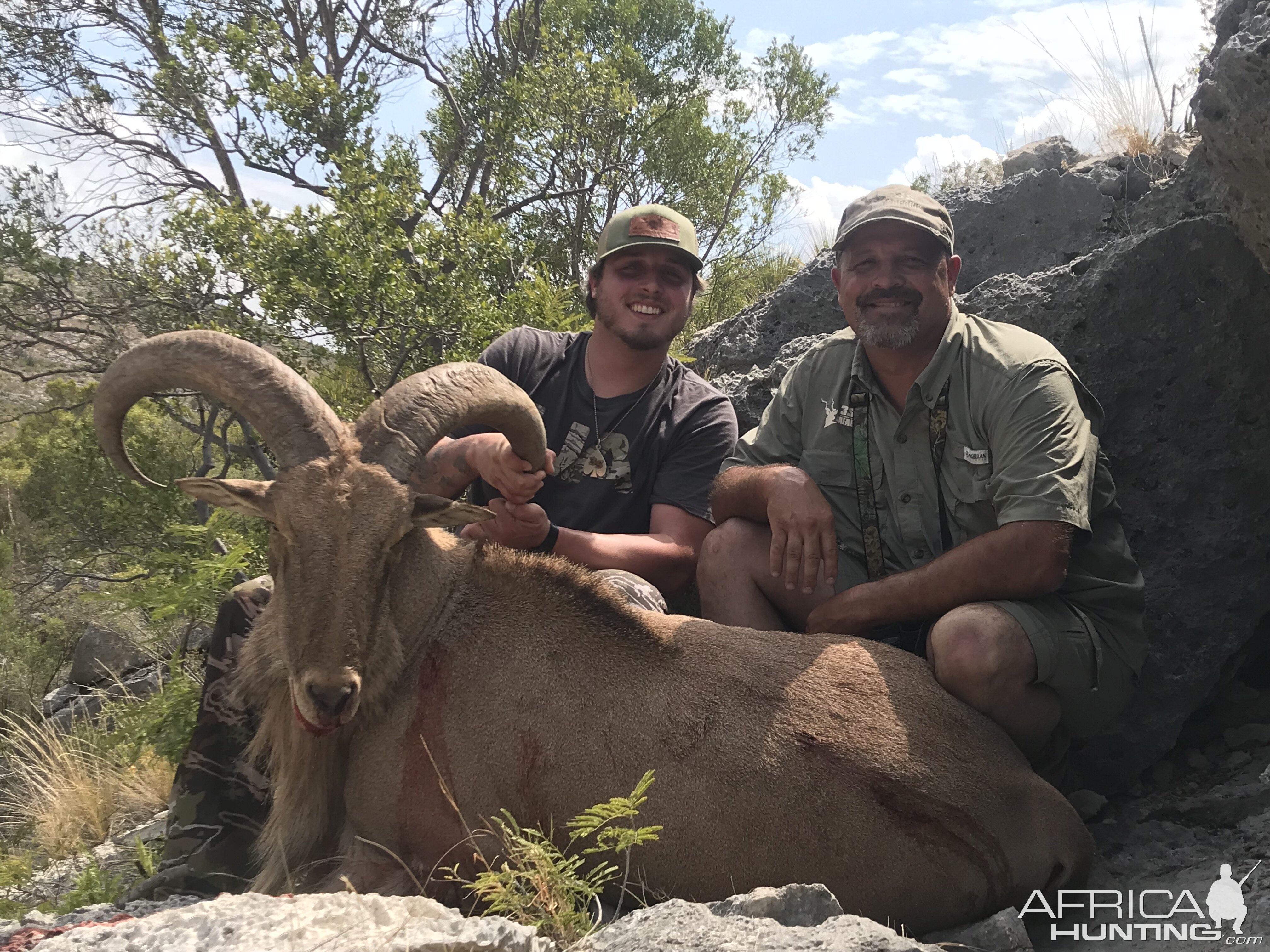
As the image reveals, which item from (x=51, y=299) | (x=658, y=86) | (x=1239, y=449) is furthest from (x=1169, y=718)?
(x=658, y=86)

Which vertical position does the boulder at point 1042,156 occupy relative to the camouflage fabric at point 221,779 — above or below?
above

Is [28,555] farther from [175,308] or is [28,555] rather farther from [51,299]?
[175,308]

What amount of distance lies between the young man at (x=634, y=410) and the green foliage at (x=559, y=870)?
1.57 m

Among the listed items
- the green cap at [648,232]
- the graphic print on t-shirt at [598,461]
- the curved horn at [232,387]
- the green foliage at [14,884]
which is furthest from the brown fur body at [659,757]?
the green cap at [648,232]

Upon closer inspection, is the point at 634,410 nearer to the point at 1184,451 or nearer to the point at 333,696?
the point at 333,696

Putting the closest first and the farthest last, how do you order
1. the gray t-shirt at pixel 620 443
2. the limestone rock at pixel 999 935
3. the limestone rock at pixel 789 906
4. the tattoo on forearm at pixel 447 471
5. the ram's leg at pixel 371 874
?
the limestone rock at pixel 789 906
the limestone rock at pixel 999 935
the ram's leg at pixel 371 874
the tattoo on forearm at pixel 447 471
the gray t-shirt at pixel 620 443

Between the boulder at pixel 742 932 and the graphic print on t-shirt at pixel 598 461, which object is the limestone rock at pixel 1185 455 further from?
the boulder at pixel 742 932

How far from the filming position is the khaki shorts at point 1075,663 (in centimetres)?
373

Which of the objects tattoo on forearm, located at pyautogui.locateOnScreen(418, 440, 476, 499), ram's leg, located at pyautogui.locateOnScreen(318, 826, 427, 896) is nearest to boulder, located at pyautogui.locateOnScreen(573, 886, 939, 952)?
ram's leg, located at pyautogui.locateOnScreen(318, 826, 427, 896)

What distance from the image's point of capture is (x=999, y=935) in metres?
3.04

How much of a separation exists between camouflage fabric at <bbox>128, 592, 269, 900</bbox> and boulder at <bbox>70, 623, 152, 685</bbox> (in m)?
10.1

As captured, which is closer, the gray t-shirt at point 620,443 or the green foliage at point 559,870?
the green foliage at point 559,870

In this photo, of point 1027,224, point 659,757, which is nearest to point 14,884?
point 659,757

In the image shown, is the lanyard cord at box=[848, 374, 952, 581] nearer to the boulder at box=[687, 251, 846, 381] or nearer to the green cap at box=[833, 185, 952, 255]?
the green cap at box=[833, 185, 952, 255]
